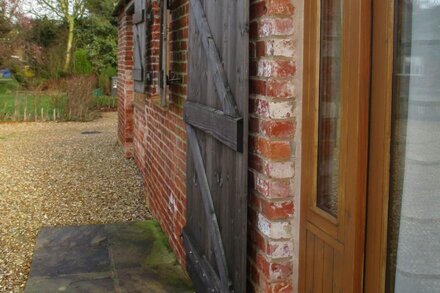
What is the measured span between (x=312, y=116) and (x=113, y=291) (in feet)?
8.35

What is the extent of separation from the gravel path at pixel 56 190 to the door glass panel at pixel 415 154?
12.2 feet

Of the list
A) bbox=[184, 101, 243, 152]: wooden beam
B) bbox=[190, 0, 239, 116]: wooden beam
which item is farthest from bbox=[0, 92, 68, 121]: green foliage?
bbox=[190, 0, 239, 116]: wooden beam

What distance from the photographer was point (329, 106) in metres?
2.34

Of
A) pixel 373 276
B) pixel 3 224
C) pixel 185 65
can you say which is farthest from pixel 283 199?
pixel 3 224

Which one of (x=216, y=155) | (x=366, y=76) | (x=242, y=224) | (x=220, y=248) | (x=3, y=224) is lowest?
(x=3, y=224)

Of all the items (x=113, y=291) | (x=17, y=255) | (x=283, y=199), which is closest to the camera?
(x=283, y=199)

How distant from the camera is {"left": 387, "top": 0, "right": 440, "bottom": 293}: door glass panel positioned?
1.73m

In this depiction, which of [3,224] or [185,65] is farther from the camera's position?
[3,224]

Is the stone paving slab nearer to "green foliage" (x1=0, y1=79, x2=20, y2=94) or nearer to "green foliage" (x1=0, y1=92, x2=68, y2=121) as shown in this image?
"green foliage" (x1=0, y1=92, x2=68, y2=121)

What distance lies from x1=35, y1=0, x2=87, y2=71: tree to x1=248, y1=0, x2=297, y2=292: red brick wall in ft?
83.9

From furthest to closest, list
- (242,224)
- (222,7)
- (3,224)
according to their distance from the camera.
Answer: (3,224) < (222,7) < (242,224)

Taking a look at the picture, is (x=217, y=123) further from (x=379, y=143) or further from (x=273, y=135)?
(x=379, y=143)

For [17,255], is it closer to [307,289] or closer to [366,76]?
[307,289]

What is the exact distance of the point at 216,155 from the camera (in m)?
3.29
